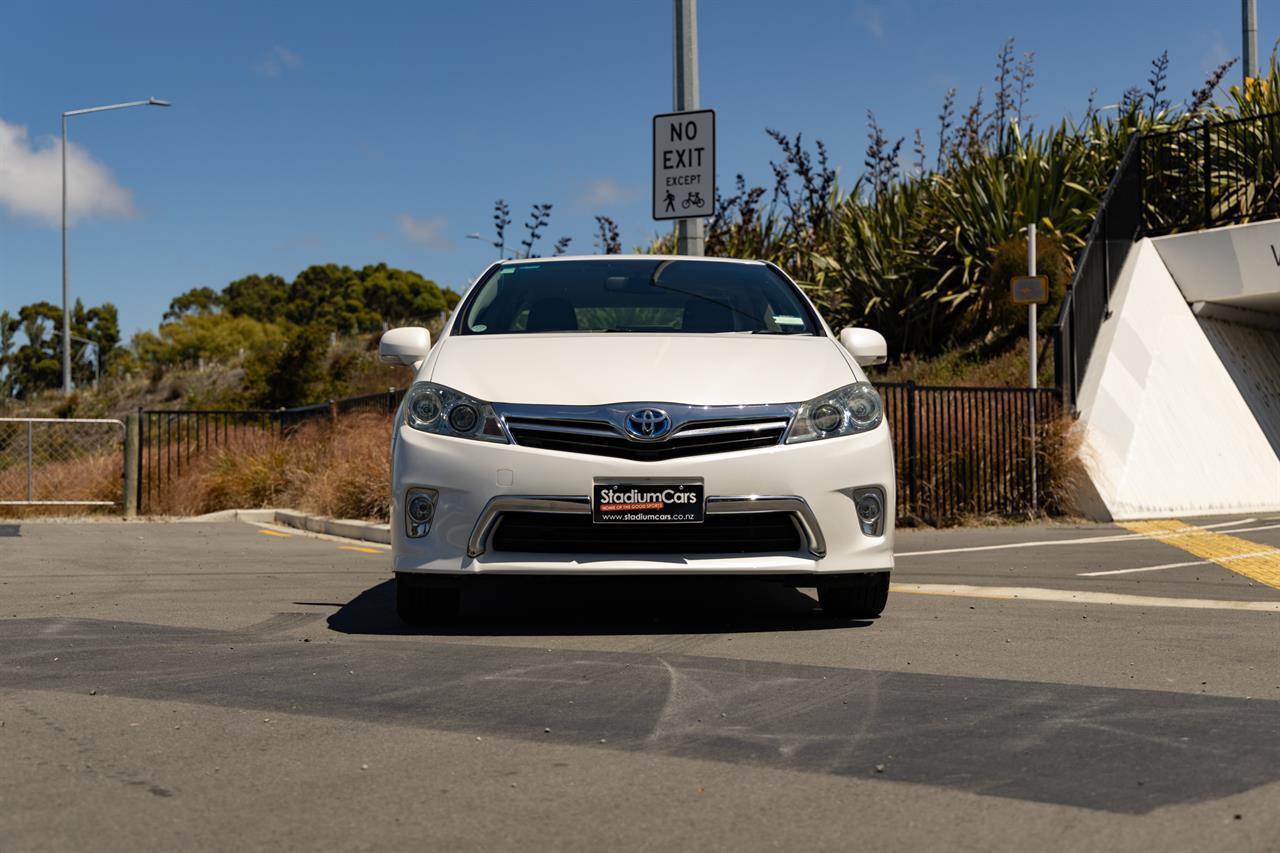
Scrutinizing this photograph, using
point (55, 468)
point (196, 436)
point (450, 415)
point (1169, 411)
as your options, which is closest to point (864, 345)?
point (450, 415)

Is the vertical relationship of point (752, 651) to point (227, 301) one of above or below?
below

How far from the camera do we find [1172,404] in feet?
51.1

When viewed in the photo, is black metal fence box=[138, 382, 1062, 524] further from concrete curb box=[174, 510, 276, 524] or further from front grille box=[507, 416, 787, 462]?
front grille box=[507, 416, 787, 462]

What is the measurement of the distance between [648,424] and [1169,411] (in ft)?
35.6

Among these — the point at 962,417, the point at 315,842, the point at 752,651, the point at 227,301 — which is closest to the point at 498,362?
the point at 752,651

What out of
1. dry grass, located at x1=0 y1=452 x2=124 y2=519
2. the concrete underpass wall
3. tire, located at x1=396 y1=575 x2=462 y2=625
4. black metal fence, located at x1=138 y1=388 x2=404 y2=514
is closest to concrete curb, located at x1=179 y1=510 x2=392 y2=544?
black metal fence, located at x1=138 y1=388 x2=404 y2=514

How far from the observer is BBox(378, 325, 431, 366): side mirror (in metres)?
7.19

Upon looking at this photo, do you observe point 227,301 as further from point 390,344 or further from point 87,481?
point 390,344

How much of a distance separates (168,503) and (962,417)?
357 inches

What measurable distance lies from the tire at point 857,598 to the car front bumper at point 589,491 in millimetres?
351

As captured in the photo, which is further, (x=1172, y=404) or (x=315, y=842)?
(x=1172, y=404)

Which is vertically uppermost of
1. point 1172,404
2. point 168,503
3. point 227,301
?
point 227,301

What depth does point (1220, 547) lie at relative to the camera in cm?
1101

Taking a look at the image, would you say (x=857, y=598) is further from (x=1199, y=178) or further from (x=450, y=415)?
(x=1199, y=178)
